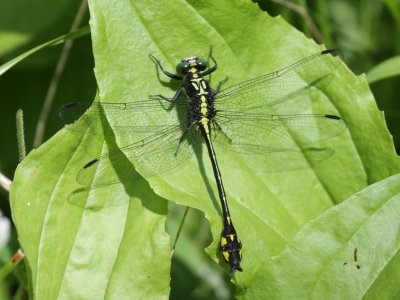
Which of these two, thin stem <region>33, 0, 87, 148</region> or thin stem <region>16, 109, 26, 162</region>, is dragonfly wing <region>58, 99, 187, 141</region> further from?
thin stem <region>33, 0, 87, 148</region>

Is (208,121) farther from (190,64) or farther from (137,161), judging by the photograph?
(137,161)

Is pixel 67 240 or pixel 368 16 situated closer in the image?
pixel 67 240

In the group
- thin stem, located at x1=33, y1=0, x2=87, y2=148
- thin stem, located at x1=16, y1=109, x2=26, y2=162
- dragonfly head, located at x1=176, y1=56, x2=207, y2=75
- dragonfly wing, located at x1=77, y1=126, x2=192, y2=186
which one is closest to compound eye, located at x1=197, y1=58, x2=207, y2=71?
dragonfly head, located at x1=176, y1=56, x2=207, y2=75

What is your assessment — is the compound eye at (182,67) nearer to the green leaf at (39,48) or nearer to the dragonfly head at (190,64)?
the dragonfly head at (190,64)

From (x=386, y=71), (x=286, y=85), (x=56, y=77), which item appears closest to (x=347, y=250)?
(x=286, y=85)

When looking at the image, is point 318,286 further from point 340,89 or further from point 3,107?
point 3,107

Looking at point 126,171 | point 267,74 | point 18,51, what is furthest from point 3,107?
point 267,74
